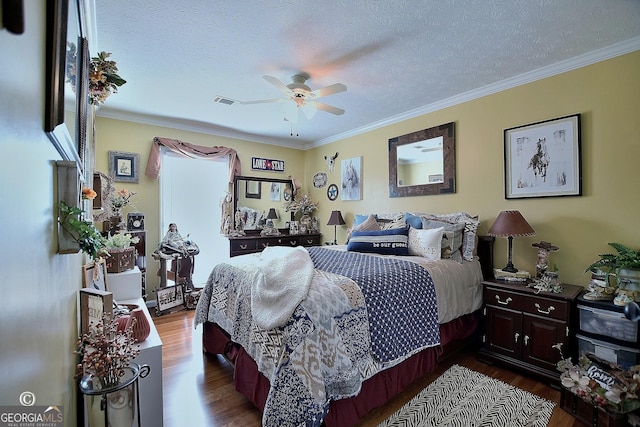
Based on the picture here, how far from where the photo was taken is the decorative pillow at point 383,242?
2990 millimetres

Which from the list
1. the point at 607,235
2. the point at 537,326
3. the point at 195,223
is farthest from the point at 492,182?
the point at 195,223

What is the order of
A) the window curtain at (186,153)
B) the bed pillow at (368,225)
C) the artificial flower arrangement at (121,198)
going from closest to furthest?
the artificial flower arrangement at (121,198)
the bed pillow at (368,225)
the window curtain at (186,153)

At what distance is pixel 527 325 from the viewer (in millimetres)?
2369

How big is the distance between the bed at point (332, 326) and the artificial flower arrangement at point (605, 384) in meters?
0.81

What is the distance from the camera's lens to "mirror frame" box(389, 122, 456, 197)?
3410mm

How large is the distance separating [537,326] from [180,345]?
10.6ft

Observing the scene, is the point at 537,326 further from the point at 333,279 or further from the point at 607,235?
the point at 333,279

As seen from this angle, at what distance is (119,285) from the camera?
2.29m

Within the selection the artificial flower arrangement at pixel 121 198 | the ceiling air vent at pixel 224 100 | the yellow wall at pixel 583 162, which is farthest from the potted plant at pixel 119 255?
the yellow wall at pixel 583 162

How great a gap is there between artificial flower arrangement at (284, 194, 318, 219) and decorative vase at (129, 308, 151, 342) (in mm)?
3603

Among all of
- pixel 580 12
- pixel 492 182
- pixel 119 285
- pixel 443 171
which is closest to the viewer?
pixel 580 12

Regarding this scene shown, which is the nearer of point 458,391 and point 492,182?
point 458,391

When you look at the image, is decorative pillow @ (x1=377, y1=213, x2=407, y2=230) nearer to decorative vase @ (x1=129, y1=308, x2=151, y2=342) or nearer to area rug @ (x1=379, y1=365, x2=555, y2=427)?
area rug @ (x1=379, y1=365, x2=555, y2=427)

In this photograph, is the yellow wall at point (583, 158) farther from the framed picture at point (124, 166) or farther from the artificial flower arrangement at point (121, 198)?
the artificial flower arrangement at point (121, 198)
